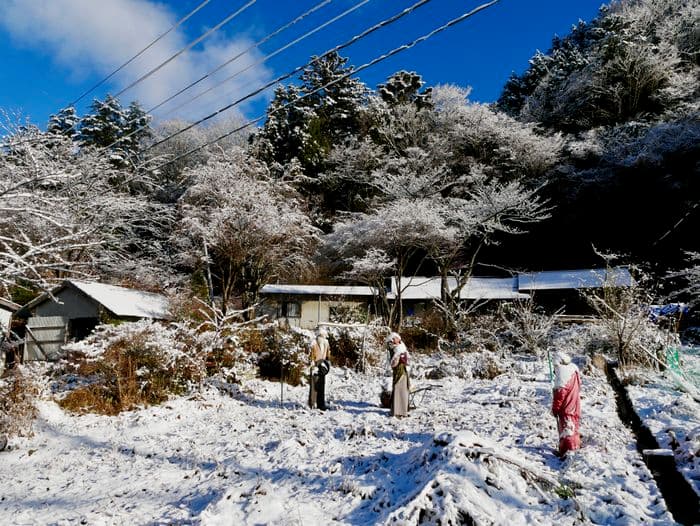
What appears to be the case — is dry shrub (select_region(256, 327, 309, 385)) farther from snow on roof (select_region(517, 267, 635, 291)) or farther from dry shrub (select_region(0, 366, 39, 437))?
snow on roof (select_region(517, 267, 635, 291))

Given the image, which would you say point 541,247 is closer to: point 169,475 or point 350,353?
point 350,353

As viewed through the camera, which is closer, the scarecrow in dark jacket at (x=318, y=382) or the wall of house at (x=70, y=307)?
the scarecrow in dark jacket at (x=318, y=382)

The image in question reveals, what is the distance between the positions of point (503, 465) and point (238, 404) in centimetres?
723

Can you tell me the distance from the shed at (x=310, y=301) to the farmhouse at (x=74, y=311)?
711cm

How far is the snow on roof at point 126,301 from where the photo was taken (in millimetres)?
15219

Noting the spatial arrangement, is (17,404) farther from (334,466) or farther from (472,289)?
(472,289)

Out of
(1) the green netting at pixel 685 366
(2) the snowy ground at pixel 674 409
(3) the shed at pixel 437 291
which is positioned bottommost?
(2) the snowy ground at pixel 674 409

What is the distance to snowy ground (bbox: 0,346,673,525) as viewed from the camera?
4.11 metres

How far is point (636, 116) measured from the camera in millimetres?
26078

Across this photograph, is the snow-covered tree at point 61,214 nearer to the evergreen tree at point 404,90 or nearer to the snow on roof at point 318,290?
the snow on roof at point 318,290

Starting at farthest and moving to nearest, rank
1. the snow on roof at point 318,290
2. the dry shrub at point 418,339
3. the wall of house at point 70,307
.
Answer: the snow on roof at point 318,290
the dry shrub at point 418,339
the wall of house at point 70,307

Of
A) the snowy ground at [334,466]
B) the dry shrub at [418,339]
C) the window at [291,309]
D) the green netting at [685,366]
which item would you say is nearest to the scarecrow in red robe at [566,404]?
the snowy ground at [334,466]

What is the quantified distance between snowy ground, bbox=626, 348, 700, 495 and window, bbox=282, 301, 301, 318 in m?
16.8

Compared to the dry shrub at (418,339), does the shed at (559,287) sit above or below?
above
